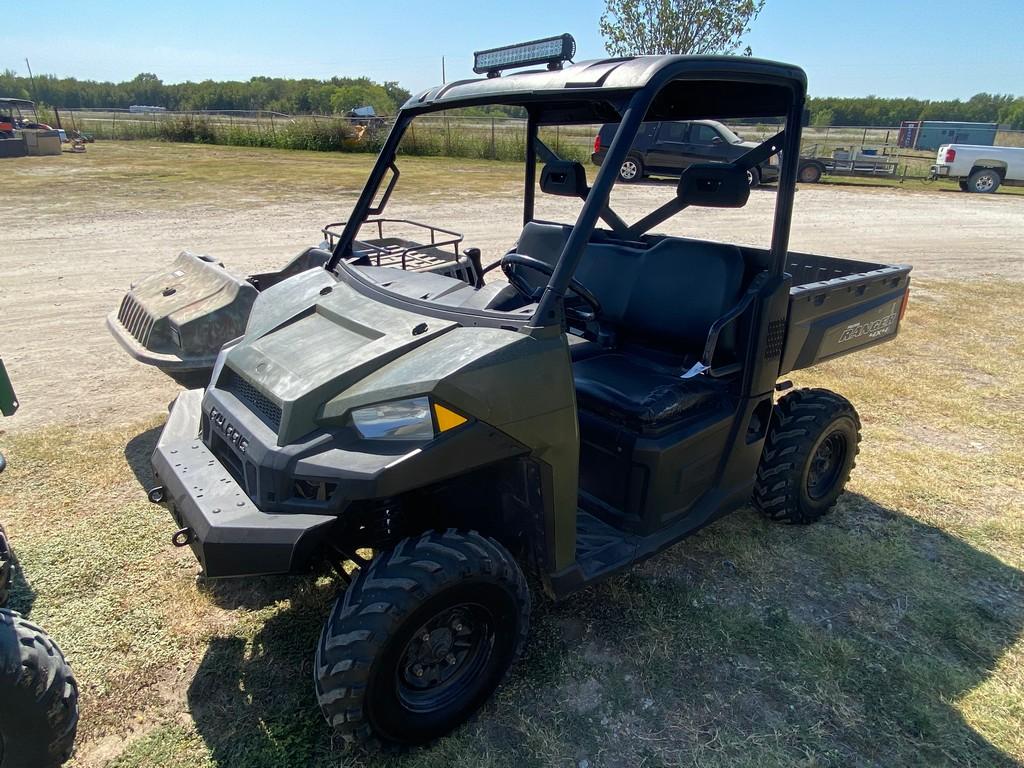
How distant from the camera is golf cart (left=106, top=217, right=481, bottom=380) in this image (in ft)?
11.7

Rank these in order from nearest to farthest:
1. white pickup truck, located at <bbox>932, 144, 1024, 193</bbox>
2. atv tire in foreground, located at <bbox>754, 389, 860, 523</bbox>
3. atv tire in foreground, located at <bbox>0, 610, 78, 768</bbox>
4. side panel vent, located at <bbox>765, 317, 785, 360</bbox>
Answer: atv tire in foreground, located at <bbox>0, 610, 78, 768</bbox> < side panel vent, located at <bbox>765, 317, 785, 360</bbox> < atv tire in foreground, located at <bbox>754, 389, 860, 523</bbox> < white pickup truck, located at <bbox>932, 144, 1024, 193</bbox>

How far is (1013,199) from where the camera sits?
18.6 metres

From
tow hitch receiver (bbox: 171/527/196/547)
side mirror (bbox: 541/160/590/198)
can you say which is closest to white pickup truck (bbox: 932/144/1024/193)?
side mirror (bbox: 541/160/590/198)

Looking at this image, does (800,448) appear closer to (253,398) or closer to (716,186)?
(716,186)

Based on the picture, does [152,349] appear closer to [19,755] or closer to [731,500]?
[19,755]

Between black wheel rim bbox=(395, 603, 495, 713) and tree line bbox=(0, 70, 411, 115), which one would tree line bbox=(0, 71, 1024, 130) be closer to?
tree line bbox=(0, 70, 411, 115)

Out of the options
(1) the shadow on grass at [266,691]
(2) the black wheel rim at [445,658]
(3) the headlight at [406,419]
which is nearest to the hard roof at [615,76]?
(3) the headlight at [406,419]

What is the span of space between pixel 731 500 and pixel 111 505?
305 cm

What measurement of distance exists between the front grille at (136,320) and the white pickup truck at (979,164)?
74.5 ft

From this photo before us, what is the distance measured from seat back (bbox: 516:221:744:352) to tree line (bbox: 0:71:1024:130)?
54210mm

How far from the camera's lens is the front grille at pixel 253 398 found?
2.04 meters

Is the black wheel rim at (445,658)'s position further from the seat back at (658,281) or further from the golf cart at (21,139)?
the golf cart at (21,139)

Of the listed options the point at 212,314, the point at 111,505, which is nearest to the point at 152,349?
the point at 212,314

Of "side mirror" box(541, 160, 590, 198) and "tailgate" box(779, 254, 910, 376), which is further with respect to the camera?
"side mirror" box(541, 160, 590, 198)
